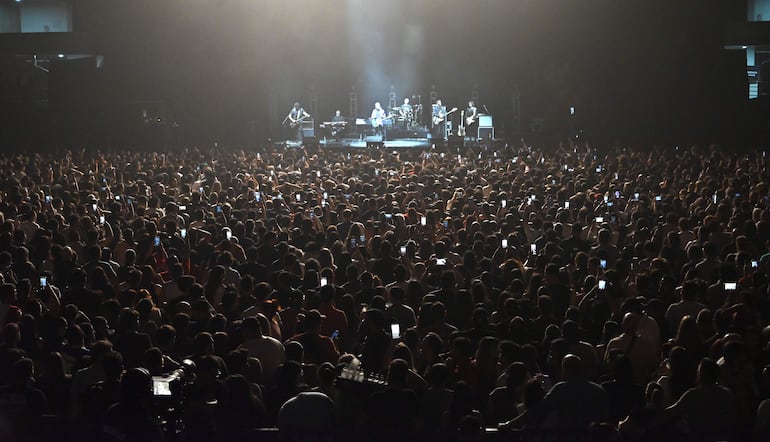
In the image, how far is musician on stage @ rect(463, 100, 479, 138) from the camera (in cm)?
3755

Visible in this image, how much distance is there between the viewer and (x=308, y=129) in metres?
38.4

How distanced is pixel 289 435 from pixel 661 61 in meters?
34.8

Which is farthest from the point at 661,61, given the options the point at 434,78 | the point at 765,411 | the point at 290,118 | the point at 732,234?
the point at 765,411

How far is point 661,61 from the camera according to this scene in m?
38.2

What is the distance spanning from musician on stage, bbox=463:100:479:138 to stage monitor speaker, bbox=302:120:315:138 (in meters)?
5.93

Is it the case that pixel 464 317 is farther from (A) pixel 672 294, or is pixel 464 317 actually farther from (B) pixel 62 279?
(B) pixel 62 279

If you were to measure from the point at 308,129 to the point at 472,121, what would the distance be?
6292 millimetres

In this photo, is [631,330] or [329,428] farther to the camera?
[631,330]

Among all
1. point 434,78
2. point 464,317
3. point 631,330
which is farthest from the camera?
point 434,78

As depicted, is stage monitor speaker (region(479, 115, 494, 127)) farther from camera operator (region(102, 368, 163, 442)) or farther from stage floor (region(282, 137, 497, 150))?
camera operator (region(102, 368, 163, 442))

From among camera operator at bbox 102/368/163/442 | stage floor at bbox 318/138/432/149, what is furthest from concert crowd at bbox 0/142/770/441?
stage floor at bbox 318/138/432/149

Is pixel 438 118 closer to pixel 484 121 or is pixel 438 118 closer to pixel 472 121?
pixel 472 121

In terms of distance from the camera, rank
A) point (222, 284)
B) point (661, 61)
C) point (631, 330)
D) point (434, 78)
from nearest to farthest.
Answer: point (631, 330) < point (222, 284) < point (661, 61) < point (434, 78)

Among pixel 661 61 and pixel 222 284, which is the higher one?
pixel 661 61
